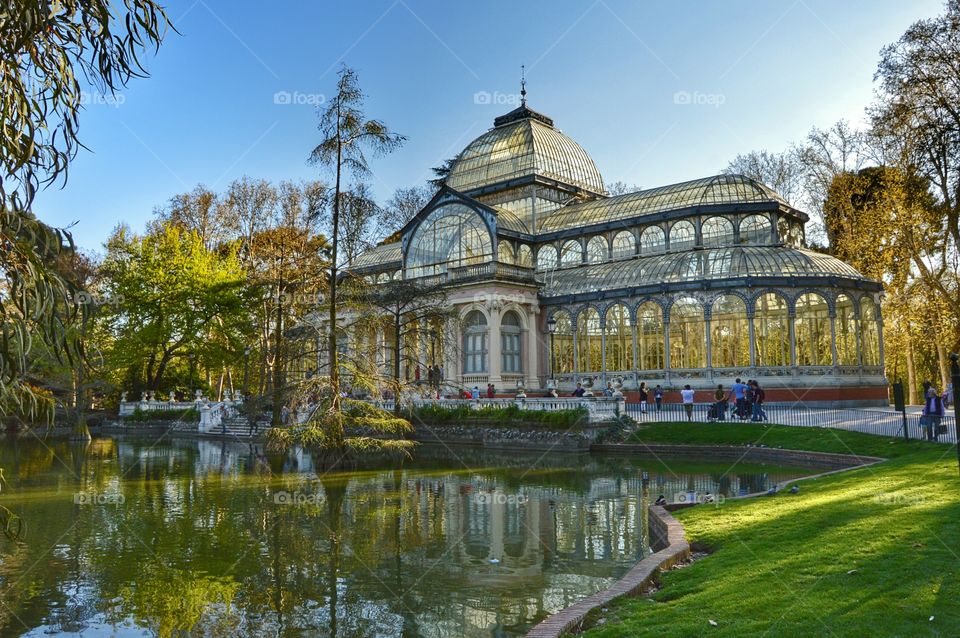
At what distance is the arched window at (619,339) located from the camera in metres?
36.2

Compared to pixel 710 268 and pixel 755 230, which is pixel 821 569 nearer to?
pixel 710 268

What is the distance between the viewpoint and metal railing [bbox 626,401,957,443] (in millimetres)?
20547

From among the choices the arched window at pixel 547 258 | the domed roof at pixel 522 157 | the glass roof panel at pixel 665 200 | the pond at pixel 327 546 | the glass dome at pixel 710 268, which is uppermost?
the domed roof at pixel 522 157

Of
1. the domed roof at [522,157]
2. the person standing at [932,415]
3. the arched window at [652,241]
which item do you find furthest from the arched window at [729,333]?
the domed roof at [522,157]

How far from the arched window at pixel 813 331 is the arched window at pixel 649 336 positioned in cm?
617

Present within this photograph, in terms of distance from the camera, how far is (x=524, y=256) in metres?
42.9


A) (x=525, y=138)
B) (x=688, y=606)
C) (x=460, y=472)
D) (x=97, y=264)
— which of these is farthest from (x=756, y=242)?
(x=97, y=264)

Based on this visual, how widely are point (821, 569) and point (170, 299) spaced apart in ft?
128

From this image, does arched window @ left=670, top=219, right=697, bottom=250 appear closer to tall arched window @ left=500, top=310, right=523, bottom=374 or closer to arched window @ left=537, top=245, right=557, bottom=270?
arched window @ left=537, top=245, right=557, bottom=270

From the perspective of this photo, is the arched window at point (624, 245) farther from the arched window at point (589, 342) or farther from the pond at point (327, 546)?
the pond at point (327, 546)

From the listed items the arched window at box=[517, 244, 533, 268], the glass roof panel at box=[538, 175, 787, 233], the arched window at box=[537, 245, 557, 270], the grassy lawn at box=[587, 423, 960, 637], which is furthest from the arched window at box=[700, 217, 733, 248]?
the grassy lawn at box=[587, 423, 960, 637]

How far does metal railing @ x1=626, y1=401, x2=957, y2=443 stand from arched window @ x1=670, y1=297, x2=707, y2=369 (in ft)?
14.7

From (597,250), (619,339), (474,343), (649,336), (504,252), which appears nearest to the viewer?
(649,336)

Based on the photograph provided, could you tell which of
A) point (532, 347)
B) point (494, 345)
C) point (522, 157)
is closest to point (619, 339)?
point (532, 347)
